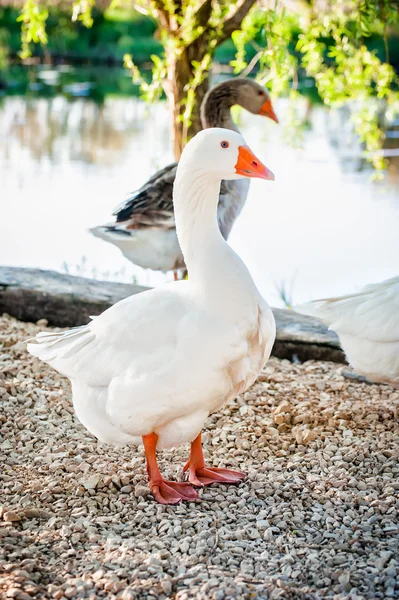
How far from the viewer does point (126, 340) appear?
11.4 feet

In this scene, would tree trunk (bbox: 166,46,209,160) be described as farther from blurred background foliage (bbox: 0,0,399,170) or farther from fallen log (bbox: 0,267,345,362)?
fallen log (bbox: 0,267,345,362)

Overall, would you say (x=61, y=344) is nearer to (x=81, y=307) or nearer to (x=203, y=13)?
(x=81, y=307)

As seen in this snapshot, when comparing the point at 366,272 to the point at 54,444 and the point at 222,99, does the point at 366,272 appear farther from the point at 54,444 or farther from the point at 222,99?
the point at 54,444

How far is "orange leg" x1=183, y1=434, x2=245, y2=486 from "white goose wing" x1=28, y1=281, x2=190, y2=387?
21.9 inches

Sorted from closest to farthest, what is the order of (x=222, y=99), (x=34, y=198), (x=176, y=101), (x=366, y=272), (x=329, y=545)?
(x=329, y=545), (x=222, y=99), (x=176, y=101), (x=366, y=272), (x=34, y=198)

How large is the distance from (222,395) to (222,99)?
13.2ft

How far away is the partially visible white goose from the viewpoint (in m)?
4.34

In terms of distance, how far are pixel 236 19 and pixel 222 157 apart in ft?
12.7

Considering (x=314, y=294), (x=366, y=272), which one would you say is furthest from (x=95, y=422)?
(x=366, y=272)

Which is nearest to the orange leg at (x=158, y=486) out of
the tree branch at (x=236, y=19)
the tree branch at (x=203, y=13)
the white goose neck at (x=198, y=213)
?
the white goose neck at (x=198, y=213)

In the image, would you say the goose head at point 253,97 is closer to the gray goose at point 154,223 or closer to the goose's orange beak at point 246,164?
the gray goose at point 154,223

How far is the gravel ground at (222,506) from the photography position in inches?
113

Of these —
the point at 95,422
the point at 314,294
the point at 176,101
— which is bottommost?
the point at 314,294

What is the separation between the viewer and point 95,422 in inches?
141
